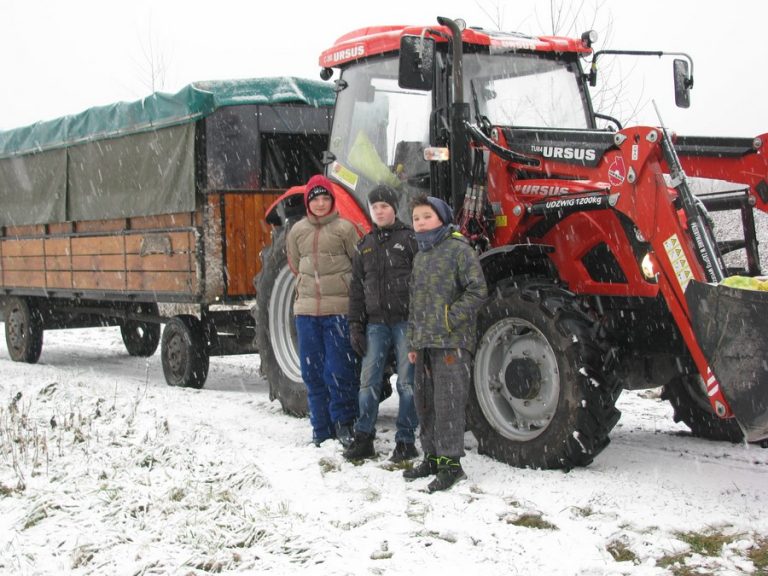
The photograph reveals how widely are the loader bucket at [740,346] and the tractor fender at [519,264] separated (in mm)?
1330

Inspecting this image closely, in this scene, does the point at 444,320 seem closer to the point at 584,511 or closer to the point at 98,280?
the point at 584,511

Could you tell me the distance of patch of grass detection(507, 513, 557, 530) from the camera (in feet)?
14.5

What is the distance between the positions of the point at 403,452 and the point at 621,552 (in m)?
1.96

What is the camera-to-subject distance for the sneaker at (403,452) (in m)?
5.80

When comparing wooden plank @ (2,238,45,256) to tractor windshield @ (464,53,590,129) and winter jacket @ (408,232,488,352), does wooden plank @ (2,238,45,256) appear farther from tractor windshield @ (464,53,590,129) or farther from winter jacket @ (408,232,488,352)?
winter jacket @ (408,232,488,352)

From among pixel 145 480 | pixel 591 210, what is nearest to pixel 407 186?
pixel 591 210

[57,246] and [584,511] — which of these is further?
[57,246]

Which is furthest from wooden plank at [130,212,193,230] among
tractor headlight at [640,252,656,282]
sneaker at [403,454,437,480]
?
tractor headlight at [640,252,656,282]

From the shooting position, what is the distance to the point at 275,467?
18.7 ft

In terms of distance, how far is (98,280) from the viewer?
10211 mm

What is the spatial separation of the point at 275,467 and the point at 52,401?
9.27 ft

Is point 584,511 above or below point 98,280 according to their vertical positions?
below

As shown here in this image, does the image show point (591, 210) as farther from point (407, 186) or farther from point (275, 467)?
point (275, 467)

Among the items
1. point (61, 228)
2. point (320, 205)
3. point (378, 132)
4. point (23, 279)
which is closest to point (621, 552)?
point (320, 205)
